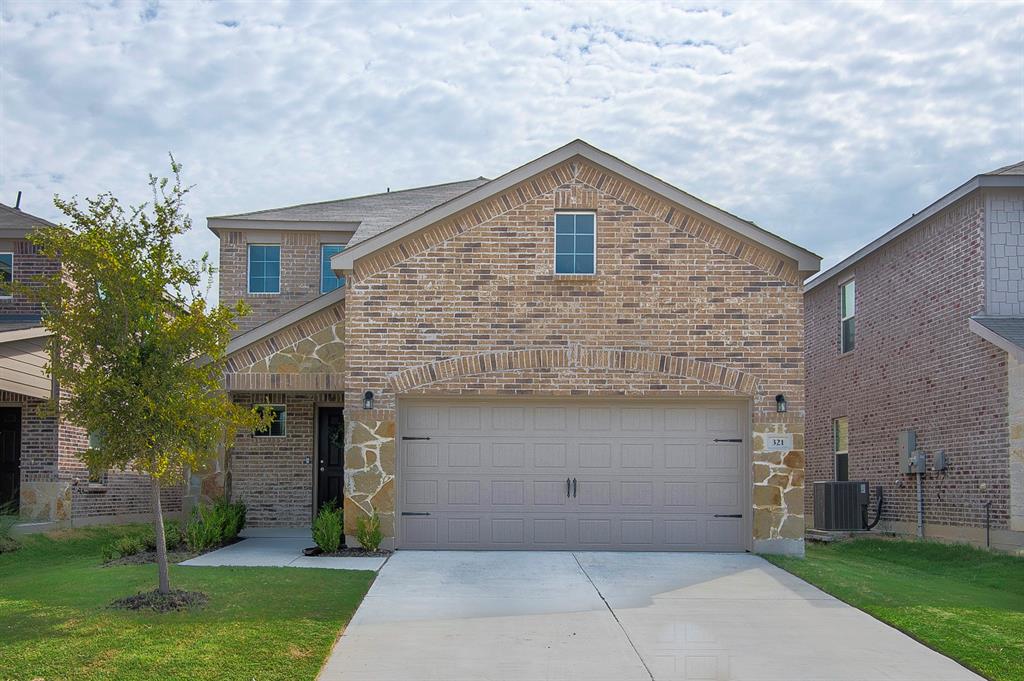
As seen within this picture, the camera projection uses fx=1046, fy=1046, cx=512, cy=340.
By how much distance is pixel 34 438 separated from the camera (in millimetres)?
18906

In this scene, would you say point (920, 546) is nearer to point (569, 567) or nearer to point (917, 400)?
point (917, 400)

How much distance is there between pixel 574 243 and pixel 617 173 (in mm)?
1239

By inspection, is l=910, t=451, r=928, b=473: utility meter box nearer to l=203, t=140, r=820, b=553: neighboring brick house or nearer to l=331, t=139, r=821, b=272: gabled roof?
l=203, t=140, r=820, b=553: neighboring brick house

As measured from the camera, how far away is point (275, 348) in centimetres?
1678

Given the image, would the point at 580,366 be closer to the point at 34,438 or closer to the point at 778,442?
the point at 778,442

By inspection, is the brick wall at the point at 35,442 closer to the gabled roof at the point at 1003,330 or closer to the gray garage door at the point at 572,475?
the gray garage door at the point at 572,475

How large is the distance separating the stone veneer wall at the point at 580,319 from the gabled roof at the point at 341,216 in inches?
158

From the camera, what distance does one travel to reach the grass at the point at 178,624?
8.69 meters

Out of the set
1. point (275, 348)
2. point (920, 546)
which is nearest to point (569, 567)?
point (275, 348)

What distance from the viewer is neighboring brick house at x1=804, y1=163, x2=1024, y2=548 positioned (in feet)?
54.8

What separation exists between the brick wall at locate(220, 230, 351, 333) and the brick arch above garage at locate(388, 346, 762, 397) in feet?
20.7

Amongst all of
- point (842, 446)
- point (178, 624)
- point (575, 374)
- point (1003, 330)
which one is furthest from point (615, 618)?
point (842, 446)

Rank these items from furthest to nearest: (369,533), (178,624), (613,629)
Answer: (369,533)
(613,629)
(178,624)

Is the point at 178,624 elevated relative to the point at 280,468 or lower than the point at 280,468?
lower
